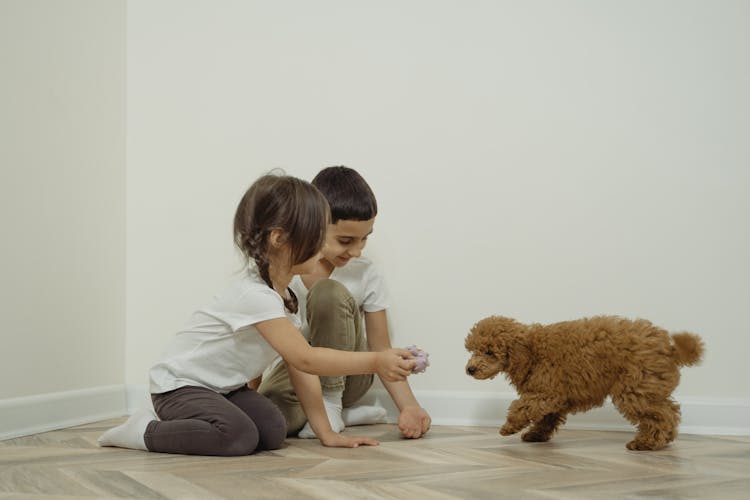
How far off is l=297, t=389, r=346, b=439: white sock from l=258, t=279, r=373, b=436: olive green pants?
0.01 m

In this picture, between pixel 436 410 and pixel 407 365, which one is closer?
pixel 407 365

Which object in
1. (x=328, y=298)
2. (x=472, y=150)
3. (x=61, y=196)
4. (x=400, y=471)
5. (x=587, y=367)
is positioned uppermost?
(x=472, y=150)

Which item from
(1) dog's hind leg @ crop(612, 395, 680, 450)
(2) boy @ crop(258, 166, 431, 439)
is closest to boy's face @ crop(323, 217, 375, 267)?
(2) boy @ crop(258, 166, 431, 439)

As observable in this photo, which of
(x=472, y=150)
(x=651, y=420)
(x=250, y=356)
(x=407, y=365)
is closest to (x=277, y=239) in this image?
(x=250, y=356)

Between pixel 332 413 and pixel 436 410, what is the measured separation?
281mm

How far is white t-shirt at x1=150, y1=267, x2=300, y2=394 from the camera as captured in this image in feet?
4.41

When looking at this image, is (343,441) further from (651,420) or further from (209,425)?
(651,420)

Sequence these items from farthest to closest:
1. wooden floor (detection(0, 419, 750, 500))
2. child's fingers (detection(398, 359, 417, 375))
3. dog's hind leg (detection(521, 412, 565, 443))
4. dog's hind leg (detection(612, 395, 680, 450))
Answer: dog's hind leg (detection(521, 412, 565, 443)), dog's hind leg (detection(612, 395, 680, 450)), child's fingers (detection(398, 359, 417, 375)), wooden floor (detection(0, 419, 750, 500))

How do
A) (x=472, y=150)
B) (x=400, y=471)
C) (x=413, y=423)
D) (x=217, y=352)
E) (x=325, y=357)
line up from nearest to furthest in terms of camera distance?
(x=400, y=471)
(x=325, y=357)
(x=217, y=352)
(x=413, y=423)
(x=472, y=150)

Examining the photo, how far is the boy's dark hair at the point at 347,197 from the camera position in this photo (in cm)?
153

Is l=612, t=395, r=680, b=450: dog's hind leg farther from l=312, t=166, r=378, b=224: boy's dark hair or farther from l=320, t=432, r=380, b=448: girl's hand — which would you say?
l=312, t=166, r=378, b=224: boy's dark hair

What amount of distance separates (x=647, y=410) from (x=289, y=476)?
0.64 metres

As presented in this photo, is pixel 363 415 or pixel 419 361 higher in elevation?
pixel 419 361

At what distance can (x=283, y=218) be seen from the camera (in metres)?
1.30
